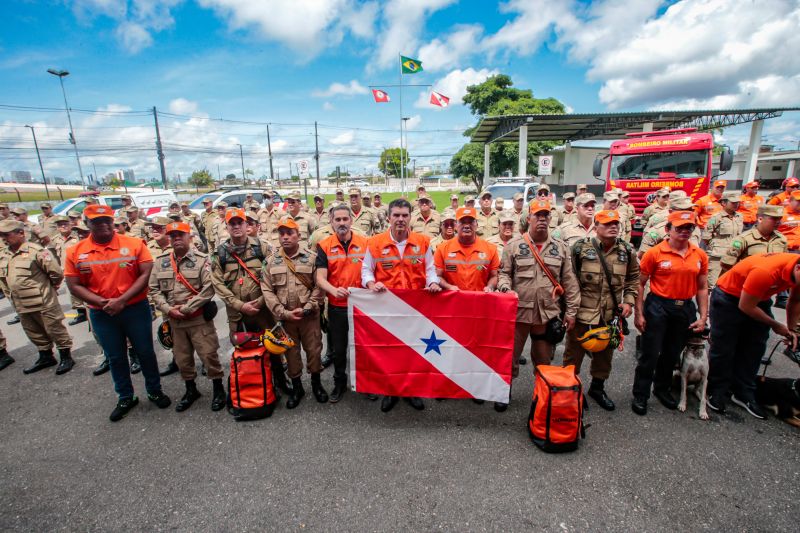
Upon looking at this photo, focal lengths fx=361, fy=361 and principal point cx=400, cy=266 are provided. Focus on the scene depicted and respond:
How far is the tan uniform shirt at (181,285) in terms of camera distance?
12.3ft

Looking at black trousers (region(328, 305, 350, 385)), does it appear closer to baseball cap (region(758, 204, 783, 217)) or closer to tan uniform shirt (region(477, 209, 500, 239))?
tan uniform shirt (region(477, 209, 500, 239))

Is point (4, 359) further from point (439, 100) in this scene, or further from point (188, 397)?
point (439, 100)

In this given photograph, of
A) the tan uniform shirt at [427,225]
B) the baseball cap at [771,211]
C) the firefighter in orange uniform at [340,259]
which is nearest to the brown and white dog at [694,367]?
the baseball cap at [771,211]

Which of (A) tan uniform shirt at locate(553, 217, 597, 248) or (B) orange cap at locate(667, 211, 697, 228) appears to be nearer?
(B) orange cap at locate(667, 211, 697, 228)

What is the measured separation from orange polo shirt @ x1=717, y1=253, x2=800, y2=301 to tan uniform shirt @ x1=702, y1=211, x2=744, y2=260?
4.08 meters

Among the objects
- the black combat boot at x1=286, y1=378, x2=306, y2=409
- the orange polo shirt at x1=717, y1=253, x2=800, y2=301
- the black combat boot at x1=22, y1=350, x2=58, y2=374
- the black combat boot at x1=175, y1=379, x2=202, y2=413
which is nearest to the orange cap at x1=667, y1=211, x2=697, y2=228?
the orange polo shirt at x1=717, y1=253, x2=800, y2=301

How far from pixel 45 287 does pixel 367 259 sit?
4656 millimetres

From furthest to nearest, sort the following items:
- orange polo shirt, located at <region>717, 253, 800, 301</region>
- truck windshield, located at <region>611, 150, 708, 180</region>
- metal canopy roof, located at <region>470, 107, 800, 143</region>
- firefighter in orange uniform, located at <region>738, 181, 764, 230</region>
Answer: metal canopy roof, located at <region>470, 107, 800, 143</region>, truck windshield, located at <region>611, 150, 708, 180</region>, firefighter in orange uniform, located at <region>738, 181, 764, 230</region>, orange polo shirt, located at <region>717, 253, 800, 301</region>

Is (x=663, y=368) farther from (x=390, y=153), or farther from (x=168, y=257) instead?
(x=390, y=153)

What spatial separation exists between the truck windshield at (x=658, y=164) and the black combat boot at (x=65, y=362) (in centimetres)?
1363

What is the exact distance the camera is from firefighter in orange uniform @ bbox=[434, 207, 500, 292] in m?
3.65

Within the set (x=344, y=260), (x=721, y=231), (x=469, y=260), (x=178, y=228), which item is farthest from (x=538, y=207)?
(x=721, y=231)

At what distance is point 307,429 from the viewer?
3465mm

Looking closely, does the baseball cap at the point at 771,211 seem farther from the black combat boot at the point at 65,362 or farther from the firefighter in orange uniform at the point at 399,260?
the black combat boot at the point at 65,362
